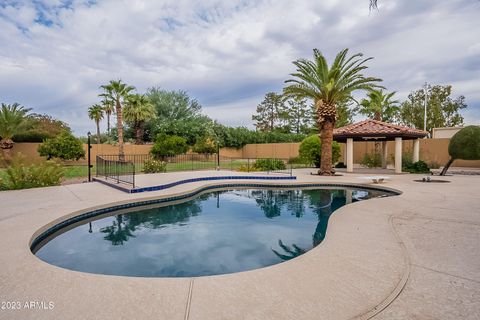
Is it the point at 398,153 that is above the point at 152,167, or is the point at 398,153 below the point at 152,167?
above

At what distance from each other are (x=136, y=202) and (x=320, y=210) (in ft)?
17.7

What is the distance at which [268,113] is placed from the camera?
150 ft

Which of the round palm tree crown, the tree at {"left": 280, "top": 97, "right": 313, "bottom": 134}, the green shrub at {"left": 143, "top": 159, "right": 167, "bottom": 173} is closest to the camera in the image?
the round palm tree crown

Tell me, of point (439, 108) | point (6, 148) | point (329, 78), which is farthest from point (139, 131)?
point (439, 108)

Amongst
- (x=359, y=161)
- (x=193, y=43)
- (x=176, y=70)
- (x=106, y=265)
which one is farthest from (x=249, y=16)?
(x=359, y=161)

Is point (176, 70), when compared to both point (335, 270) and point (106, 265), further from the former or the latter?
point (335, 270)

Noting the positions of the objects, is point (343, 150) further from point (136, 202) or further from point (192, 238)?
point (192, 238)

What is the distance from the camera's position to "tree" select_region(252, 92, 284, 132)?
44.3m

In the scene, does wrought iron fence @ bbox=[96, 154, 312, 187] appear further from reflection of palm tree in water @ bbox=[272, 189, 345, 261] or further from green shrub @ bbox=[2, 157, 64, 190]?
reflection of palm tree in water @ bbox=[272, 189, 345, 261]

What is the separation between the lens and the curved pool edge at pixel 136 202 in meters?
5.00

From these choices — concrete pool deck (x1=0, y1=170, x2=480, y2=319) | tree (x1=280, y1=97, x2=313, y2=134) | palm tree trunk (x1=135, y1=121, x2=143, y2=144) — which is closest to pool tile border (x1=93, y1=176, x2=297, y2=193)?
concrete pool deck (x1=0, y1=170, x2=480, y2=319)

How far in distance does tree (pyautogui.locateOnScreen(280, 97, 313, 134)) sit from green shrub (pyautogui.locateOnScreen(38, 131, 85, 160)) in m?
29.7

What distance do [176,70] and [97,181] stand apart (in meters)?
10.7

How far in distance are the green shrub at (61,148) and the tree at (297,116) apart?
1170 inches
